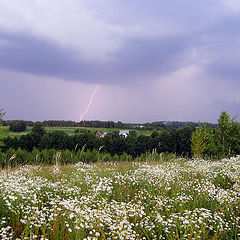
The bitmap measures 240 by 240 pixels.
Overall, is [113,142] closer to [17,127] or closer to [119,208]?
[17,127]

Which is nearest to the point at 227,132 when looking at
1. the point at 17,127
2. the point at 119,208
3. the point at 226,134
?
the point at 226,134

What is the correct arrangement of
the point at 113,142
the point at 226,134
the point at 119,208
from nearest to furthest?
1. the point at 119,208
2. the point at 226,134
3. the point at 113,142

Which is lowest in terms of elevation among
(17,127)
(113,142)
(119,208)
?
(113,142)

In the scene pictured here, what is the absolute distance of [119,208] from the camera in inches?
169

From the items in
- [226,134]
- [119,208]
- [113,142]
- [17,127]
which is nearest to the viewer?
[119,208]

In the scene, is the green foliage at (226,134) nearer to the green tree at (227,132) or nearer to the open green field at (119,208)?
the green tree at (227,132)

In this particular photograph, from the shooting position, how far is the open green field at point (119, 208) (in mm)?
3664

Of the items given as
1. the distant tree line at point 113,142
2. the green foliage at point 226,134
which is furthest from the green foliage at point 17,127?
the green foliage at point 226,134

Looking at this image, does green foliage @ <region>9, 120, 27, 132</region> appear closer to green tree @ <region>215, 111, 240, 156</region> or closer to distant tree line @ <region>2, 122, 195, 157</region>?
distant tree line @ <region>2, 122, 195, 157</region>

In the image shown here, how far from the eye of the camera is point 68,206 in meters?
4.05

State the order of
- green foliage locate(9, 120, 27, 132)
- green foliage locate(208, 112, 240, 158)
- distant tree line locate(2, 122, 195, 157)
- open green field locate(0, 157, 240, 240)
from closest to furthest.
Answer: open green field locate(0, 157, 240, 240) < green foliage locate(208, 112, 240, 158) < distant tree line locate(2, 122, 195, 157) < green foliage locate(9, 120, 27, 132)

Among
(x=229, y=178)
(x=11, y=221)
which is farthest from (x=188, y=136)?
(x=11, y=221)

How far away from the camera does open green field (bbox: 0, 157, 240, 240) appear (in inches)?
144

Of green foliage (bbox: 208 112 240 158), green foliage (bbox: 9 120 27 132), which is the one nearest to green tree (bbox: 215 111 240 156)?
green foliage (bbox: 208 112 240 158)
